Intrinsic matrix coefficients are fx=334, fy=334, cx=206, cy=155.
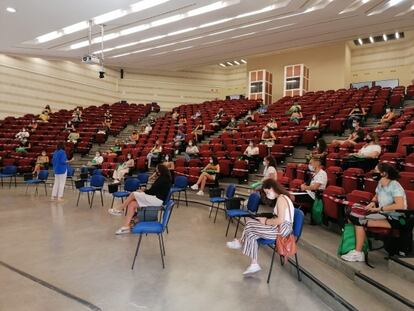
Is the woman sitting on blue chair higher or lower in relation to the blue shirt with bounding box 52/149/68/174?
lower

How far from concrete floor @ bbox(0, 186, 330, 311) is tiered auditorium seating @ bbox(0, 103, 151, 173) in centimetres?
635

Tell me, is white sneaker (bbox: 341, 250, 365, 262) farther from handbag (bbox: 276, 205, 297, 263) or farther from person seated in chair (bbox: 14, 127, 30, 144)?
person seated in chair (bbox: 14, 127, 30, 144)

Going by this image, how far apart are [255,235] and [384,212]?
1300mm

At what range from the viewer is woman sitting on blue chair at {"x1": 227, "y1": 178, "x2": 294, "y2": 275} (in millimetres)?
3406

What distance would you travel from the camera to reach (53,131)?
43.9 feet

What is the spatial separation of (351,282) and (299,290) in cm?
48

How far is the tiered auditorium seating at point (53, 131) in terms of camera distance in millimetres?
11117

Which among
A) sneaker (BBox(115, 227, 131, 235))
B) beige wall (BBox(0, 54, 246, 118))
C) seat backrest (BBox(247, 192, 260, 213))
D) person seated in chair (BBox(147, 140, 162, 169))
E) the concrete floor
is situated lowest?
the concrete floor

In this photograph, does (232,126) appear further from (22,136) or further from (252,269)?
(252,269)

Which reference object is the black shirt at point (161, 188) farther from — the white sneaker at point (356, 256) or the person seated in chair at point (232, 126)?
the person seated in chair at point (232, 126)

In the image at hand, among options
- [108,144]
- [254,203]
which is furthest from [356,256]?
[108,144]

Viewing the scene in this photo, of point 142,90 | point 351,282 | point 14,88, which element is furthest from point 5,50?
point 351,282

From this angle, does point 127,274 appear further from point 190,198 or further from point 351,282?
point 190,198

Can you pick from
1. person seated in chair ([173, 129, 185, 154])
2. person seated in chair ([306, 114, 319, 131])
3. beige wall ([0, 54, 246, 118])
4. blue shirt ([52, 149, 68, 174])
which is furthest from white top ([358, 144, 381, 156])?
beige wall ([0, 54, 246, 118])
